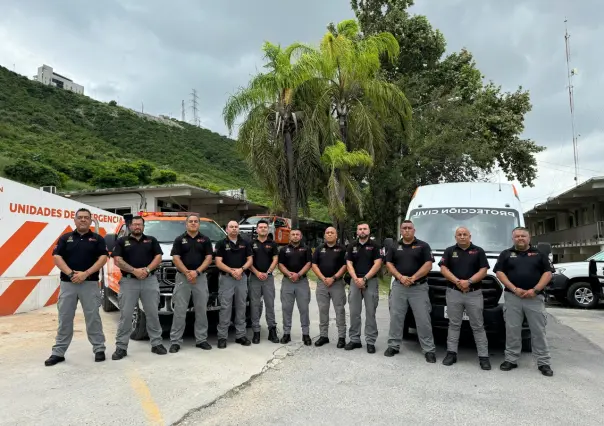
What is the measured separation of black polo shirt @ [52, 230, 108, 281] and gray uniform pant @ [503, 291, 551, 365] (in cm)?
520

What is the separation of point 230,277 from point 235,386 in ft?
7.24

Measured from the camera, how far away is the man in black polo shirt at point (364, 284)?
22.8 feet

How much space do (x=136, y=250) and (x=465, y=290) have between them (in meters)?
4.33

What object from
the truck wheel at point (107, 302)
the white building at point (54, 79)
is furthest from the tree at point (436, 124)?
the white building at point (54, 79)

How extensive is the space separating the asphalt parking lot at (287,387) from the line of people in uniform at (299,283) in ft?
0.96

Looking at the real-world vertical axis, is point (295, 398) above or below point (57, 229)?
below

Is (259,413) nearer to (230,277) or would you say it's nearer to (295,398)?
(295,398)

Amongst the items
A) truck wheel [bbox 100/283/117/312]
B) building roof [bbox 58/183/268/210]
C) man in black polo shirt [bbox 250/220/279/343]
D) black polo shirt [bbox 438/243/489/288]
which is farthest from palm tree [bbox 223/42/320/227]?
black polo shirt [bbox 438/243/489/288]

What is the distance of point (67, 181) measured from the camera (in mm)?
37812

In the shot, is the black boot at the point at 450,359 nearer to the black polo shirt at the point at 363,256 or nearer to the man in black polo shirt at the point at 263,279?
the black polo shirt at the point at 363,256

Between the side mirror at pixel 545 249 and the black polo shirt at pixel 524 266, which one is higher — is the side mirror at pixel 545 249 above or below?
above

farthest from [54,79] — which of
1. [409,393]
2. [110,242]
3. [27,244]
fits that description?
[409,393]

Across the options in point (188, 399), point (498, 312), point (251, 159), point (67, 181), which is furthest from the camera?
point (67, 181)

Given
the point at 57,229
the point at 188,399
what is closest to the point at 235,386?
the point at 188,399
